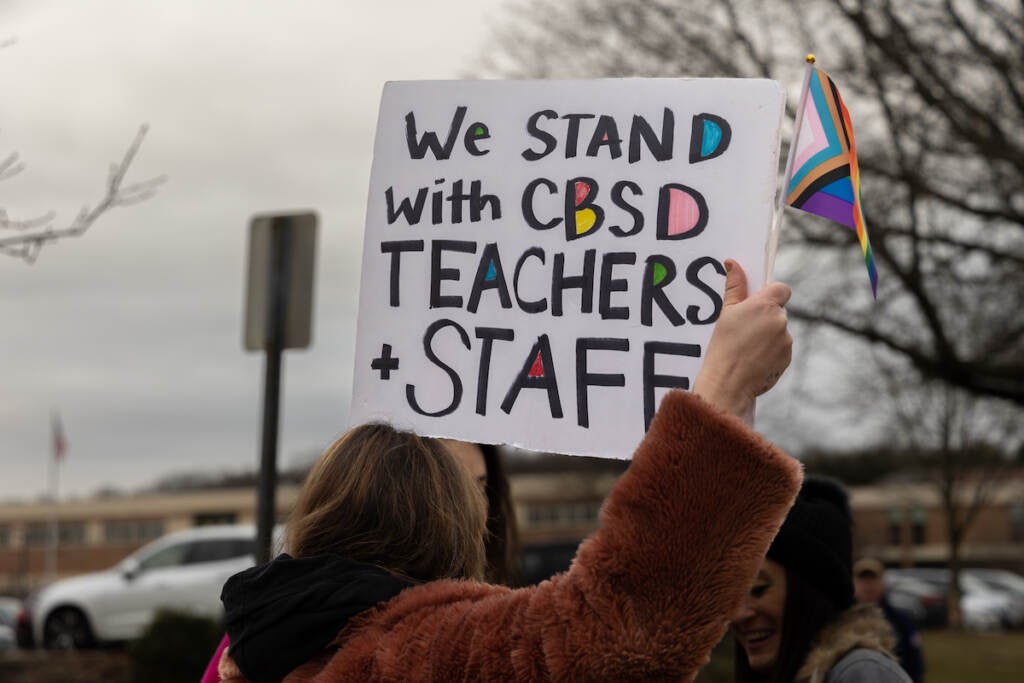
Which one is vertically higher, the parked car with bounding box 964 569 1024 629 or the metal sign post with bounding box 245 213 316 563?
the metal sign post with bounding box 245 213 316 563

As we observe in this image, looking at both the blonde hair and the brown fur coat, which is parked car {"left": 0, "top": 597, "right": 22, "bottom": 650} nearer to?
the blonde hair

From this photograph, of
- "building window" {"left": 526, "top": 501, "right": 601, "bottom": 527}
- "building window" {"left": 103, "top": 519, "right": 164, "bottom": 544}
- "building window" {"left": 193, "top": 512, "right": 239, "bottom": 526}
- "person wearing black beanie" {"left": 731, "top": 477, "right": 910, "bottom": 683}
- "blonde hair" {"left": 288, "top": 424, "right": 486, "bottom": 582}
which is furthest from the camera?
"building window" {"left": 103, "top": 519, "right": 164, "bottom": 544}

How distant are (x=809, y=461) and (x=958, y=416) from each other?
4.31 m

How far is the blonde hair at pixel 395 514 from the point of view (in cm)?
205

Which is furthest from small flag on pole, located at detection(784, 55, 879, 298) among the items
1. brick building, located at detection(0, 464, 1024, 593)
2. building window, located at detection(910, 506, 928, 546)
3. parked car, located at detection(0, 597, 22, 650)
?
building window, located at detection(910, 506, 928, 546)

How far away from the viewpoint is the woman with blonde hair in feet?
5.54

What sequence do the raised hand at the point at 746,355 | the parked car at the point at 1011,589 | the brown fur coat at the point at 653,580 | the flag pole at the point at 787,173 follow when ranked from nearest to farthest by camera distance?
the brown fur coat at the point at 653,580, the raised hand at the point at 746,355, the flag pole at the point at 787,173, the parked car at the point at 1011,589

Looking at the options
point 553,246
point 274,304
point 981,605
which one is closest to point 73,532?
point 981,605

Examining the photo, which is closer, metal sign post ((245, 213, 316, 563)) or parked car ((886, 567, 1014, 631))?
metal sign post ((245, 213, 316, 563))

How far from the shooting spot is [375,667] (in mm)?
1836

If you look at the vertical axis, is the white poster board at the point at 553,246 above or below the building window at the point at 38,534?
above

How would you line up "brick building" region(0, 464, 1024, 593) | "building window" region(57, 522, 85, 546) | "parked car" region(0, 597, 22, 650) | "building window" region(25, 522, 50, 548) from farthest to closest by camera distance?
1. "building window" region(25, 522, 50, 548)
2. "building window" region(57, 522, 85, 546)
3. "brick building" region(0, 464, 1024, 593)
4. "parked car" region(0, 597, 22, 650)

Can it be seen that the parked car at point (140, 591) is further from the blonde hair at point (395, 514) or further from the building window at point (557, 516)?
the building window at point (557, 516)

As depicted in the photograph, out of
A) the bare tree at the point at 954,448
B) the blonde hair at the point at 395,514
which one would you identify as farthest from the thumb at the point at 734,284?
the bare tree at the point at 954,448
